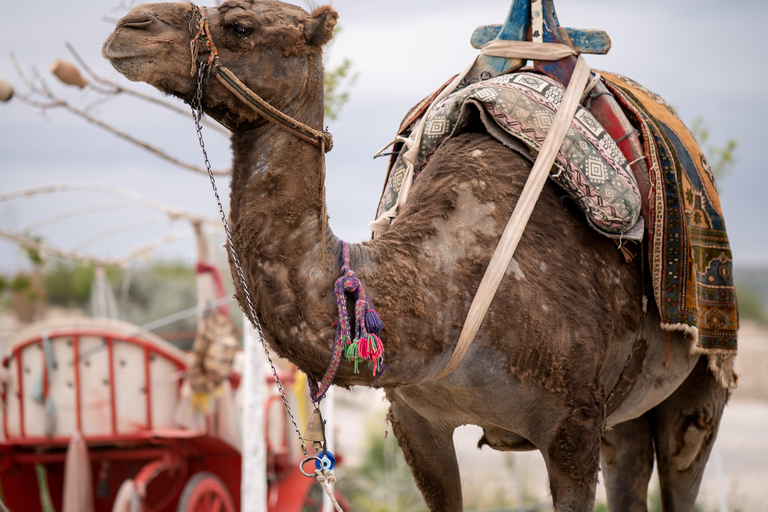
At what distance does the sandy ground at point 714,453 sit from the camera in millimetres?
11500

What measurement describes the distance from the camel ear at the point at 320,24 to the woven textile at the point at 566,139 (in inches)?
33.0

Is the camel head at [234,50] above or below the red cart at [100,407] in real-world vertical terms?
above

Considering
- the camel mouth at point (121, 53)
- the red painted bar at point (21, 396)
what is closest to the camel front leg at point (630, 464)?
the camel mouth at point (121, 53)

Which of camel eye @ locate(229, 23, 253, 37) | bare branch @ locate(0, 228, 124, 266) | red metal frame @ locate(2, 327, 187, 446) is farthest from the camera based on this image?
bare branch @ locate(0, 228, 124, 266)

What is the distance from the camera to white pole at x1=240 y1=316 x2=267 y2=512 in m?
5.69

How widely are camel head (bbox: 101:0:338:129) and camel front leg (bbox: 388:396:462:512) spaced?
139 cm

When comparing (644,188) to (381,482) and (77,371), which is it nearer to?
(77,371)

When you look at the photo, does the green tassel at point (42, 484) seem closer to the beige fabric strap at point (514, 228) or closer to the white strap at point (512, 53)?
the white strap at point (512, 53)

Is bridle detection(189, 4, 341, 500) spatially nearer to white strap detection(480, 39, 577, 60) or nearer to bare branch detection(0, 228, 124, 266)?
white strap detection(480, 39, 577, 60)

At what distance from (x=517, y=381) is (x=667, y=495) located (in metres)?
1.73

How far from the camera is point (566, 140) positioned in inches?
127

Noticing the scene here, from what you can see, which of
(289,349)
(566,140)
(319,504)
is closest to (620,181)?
(566,140)

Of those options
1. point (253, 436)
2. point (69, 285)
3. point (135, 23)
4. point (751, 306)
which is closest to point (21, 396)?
point (253, 436)

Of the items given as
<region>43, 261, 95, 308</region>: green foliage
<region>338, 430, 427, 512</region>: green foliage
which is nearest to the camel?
<region>338, 430, 427, 512</region>: green foliage
